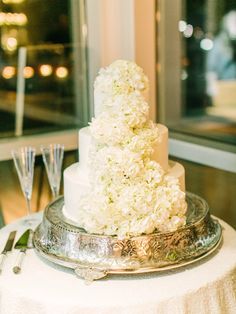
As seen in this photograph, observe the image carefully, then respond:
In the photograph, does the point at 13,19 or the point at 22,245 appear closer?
the point at 22,245

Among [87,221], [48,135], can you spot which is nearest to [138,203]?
[87,221]

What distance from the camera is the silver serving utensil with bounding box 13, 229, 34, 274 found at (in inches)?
65.3

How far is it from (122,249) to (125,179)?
0.21m

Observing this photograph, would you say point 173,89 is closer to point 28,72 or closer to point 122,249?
point 28,72

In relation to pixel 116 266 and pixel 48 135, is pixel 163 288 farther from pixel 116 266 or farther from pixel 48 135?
pixel 48 135

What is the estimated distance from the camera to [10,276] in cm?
162

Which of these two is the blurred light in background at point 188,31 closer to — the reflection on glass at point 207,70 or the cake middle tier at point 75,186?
the reflection on glass at point 207,70

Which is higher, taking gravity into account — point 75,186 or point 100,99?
point 100,99

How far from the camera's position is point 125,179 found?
1.57 metres

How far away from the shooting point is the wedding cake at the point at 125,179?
155 cm

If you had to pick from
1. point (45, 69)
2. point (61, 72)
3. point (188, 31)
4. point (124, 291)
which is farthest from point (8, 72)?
point (124, 291)

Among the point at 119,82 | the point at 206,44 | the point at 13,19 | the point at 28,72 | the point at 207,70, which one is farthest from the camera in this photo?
the point at 207,70

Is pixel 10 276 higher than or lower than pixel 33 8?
lower

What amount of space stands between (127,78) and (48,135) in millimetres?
1514
